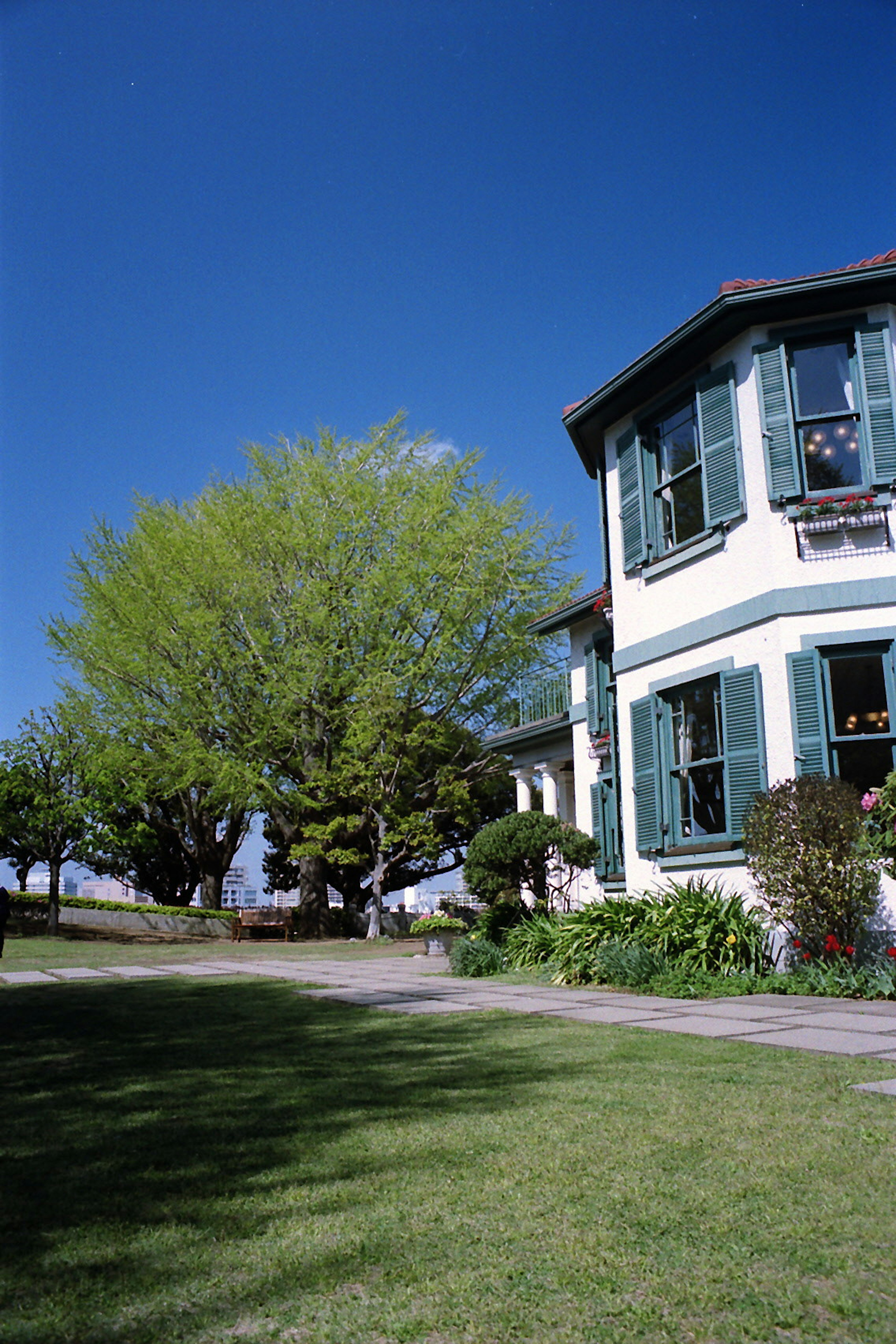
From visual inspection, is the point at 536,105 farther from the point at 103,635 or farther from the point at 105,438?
the point at 103,635

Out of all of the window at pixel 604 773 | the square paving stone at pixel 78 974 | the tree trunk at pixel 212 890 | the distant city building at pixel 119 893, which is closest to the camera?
the square paving stone at pixel 78 974

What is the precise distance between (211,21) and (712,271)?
6835 millimetres

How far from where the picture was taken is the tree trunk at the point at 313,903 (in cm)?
2425

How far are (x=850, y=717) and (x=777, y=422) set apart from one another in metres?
3.12

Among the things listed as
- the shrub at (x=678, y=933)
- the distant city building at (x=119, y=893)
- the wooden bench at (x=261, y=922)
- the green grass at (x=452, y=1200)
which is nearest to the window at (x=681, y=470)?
the shrub at (x=678, y=933)

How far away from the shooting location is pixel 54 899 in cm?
2416

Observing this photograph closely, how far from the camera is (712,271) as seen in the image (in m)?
12.2

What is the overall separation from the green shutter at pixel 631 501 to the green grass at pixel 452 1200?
7.72 meters

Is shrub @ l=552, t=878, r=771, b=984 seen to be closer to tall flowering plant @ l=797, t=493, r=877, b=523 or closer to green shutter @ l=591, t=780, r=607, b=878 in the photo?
tall flowering plant @ l=797, t=493, r=877, b=523

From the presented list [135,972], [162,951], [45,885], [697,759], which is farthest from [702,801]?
[45,885]

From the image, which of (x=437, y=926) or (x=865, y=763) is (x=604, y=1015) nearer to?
(x=865, y=763)

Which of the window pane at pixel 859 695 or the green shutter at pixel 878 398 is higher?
the green shutter at pixel 878 398

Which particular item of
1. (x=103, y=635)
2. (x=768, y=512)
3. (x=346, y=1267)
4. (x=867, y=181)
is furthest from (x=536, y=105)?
(x=103, y=635)

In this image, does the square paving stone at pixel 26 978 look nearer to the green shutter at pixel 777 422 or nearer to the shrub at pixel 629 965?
the shrub at pixel 629 965
